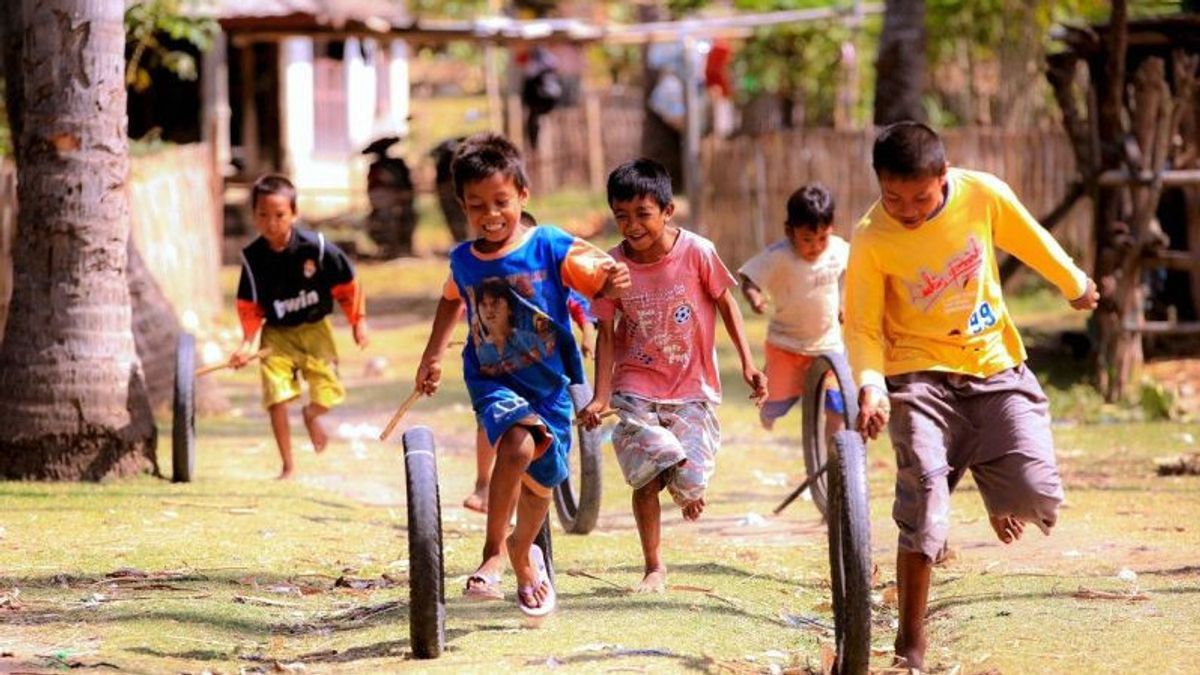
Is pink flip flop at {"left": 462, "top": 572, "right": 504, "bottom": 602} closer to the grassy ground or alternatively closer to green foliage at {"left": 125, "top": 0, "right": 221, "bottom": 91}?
the grassy ground

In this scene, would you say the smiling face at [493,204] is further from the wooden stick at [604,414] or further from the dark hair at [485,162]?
the wooden stick at [604,414]

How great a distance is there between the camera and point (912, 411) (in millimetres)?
6863

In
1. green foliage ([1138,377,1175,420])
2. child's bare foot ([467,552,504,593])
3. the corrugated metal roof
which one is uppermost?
the corrugated metal roof

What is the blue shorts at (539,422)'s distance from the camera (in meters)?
7.22

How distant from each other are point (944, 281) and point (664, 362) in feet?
5.31

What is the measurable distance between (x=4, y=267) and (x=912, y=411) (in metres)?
10.9

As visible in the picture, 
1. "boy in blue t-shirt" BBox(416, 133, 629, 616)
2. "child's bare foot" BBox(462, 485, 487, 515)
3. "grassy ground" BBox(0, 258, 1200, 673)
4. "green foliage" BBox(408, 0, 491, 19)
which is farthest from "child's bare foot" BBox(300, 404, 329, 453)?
"green foliage" BBox(408, 0, 491, 19)

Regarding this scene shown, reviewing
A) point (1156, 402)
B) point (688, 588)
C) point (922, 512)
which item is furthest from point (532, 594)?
point (1156, 402)

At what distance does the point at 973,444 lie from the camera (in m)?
6.96

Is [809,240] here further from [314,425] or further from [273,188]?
[314,425]

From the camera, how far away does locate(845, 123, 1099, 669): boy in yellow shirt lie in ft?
22.2

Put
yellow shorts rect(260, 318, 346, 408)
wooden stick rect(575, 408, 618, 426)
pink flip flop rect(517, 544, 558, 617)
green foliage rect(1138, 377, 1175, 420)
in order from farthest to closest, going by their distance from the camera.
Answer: green foliage rect(1138, 377, 1175, 420)
yellow shorts rect(260, 318, 346, 408)
wooden stick rect(575, 408, 618, 426)
pink flip flop rect(517, 544, 558, 617)

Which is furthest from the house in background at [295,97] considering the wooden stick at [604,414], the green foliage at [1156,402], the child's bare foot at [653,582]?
the child's bare foot at [653,582]

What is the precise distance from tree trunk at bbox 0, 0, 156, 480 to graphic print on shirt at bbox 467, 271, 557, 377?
399 cm
